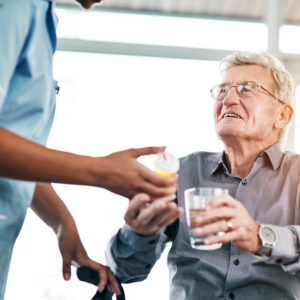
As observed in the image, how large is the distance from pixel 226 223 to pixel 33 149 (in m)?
0.66

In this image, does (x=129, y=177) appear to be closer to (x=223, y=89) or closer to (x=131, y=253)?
(x=131, y=253)

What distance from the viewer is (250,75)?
2.03 m

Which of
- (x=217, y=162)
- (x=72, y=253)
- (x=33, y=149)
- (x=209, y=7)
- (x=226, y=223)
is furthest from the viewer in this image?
(x=209, y=7)

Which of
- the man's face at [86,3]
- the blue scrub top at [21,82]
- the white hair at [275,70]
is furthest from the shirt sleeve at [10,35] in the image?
the white hair at [275,70]

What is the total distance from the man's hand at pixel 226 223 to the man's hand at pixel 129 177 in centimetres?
20

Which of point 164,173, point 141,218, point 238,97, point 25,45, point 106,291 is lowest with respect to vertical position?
point 106,291

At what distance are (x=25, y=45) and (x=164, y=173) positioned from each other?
1.80ft

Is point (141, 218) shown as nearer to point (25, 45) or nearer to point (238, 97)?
point (25, 45)

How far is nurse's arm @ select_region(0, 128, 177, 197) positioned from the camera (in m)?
1.07

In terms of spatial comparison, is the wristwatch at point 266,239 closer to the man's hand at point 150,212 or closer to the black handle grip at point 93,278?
the man's hand at point 150,212

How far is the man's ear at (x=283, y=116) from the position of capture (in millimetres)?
2059

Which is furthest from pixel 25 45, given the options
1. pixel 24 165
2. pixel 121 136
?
pixel 121 136

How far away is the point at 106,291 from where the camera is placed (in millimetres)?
1562

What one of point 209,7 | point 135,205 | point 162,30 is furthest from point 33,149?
point 209,7
